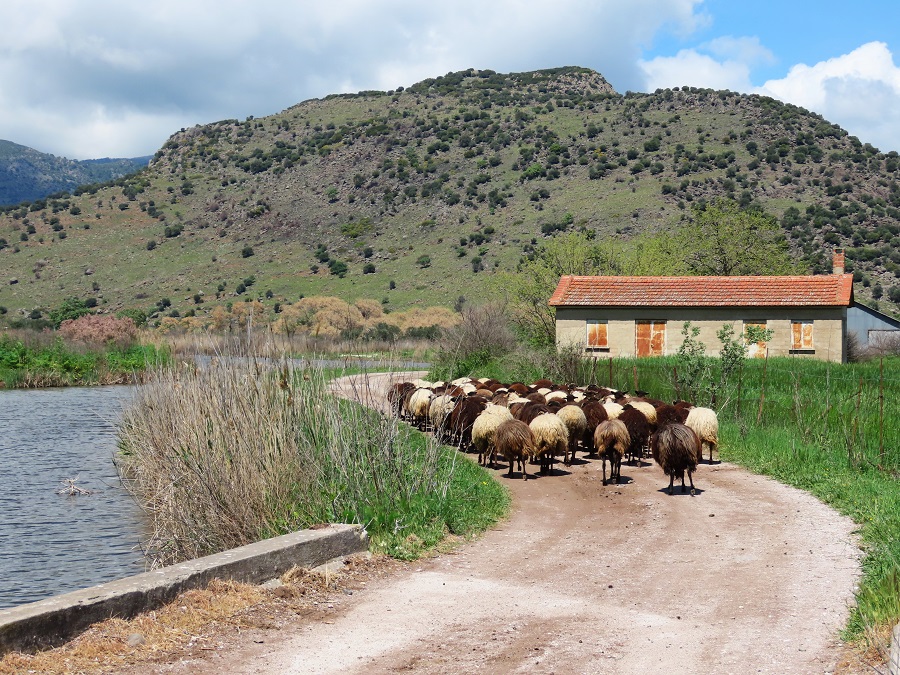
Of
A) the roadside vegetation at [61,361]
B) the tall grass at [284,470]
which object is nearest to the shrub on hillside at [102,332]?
the roadside vegetation at [61,361]

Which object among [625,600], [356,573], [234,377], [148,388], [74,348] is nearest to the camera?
[625,600]

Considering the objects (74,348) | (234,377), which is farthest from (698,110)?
(234,377)

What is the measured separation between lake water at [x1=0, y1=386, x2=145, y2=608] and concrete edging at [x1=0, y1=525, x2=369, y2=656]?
14.5 ft

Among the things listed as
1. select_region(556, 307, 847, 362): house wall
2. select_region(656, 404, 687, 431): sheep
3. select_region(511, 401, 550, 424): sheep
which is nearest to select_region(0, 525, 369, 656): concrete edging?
select_region(511, 401, 550, 424): sheep

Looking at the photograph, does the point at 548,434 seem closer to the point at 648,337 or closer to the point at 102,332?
the point at 648,337

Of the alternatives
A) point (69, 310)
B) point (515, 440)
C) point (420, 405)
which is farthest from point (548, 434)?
point (69, 310)

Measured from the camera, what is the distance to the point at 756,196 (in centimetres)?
7919

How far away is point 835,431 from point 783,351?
2182 cm

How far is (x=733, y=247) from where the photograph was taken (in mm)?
54938

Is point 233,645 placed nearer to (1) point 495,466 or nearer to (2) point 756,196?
(1) point 495,466

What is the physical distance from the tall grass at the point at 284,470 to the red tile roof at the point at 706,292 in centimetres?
2821

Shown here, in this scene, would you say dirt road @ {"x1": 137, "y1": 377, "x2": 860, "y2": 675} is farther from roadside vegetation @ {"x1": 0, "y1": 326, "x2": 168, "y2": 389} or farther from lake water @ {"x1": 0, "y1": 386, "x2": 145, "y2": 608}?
roadside vegetation @ {"x1": 0, "y1": 326, "x2": 168, "y2": 389}

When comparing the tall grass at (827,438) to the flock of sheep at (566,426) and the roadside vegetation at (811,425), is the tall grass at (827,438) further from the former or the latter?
the flock of sheep at (566,426)

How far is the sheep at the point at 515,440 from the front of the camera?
15844 mm
